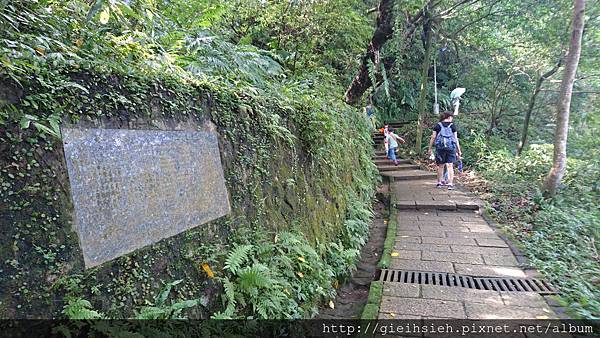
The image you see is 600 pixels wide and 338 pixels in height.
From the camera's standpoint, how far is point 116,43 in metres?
2.62

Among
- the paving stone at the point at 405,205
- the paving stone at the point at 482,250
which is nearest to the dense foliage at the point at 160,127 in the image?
the paving stone at the point at 482,250

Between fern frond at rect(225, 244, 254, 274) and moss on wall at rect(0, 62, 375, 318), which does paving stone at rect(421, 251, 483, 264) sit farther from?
fern frond at rect(225, 244, 254, 274)

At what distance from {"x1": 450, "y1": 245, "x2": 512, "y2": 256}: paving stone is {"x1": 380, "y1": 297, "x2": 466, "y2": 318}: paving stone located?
5.19 feet

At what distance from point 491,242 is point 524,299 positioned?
5.53 feet

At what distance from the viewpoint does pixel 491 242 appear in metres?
4.88

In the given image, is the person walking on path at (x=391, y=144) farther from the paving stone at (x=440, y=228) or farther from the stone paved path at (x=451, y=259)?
the paving stone at (x=440, y=228)

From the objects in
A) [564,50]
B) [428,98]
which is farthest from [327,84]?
[428,98]

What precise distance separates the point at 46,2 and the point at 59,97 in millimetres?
1332

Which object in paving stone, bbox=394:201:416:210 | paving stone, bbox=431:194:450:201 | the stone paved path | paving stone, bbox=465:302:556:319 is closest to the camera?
paving stone, bbox=465:302:556:319

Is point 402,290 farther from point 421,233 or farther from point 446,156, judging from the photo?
point 446,156

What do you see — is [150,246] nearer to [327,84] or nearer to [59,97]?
[59,97]

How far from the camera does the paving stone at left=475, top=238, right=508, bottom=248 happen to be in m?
4.77

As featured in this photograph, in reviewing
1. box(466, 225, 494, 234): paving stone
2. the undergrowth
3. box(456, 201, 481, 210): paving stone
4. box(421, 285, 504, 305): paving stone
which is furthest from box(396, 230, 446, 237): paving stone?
box(421, 285, 504, 305): paving stone

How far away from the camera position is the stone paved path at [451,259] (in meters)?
3.14
